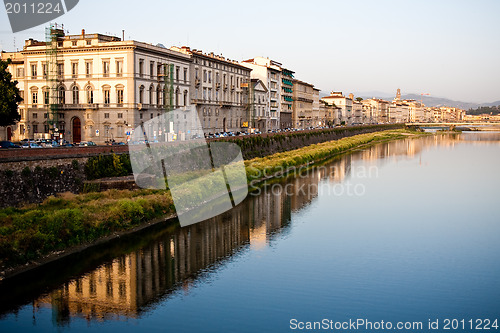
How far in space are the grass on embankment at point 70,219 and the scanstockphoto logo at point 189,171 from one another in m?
1.62

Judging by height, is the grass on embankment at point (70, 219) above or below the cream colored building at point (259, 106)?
below

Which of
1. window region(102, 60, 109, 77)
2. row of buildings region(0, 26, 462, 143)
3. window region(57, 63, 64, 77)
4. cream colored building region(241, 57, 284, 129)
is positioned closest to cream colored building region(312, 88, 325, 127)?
cream colored building region(241, 57, 284, 129)

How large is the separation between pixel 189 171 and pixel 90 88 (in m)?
11.9

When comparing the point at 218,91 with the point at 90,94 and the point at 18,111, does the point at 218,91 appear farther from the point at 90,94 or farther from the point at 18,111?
the point at 18,111

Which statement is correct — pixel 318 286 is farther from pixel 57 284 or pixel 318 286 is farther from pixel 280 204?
pixel 280 204

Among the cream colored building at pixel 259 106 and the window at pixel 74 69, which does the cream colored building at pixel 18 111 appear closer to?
the window at pixel 74 69

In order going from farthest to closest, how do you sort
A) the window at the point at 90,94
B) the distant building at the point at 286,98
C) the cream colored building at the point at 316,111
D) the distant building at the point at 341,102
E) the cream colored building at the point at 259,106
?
1. the distant building at the point at 341,102
2. the cream colored building at the point at 316,111
3. the distant building at the point at 286,98
4. the cream colored building at the point at 259,106
5. the window at the point at 90,94

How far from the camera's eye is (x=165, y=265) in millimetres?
18781

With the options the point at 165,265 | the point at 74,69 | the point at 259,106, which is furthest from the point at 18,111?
the point at 259,106

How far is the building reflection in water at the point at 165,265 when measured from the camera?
603 inches

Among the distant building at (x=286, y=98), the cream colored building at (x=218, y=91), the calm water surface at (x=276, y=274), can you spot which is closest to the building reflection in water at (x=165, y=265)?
the calm water surface at (x=276, y=274)

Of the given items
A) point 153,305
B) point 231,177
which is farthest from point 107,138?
point 153,305

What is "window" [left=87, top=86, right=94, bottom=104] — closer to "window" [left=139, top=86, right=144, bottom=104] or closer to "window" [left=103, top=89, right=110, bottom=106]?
"window" [left=103, top=89, right=110, bottom=106]

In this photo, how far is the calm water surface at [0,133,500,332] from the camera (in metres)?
14.6
